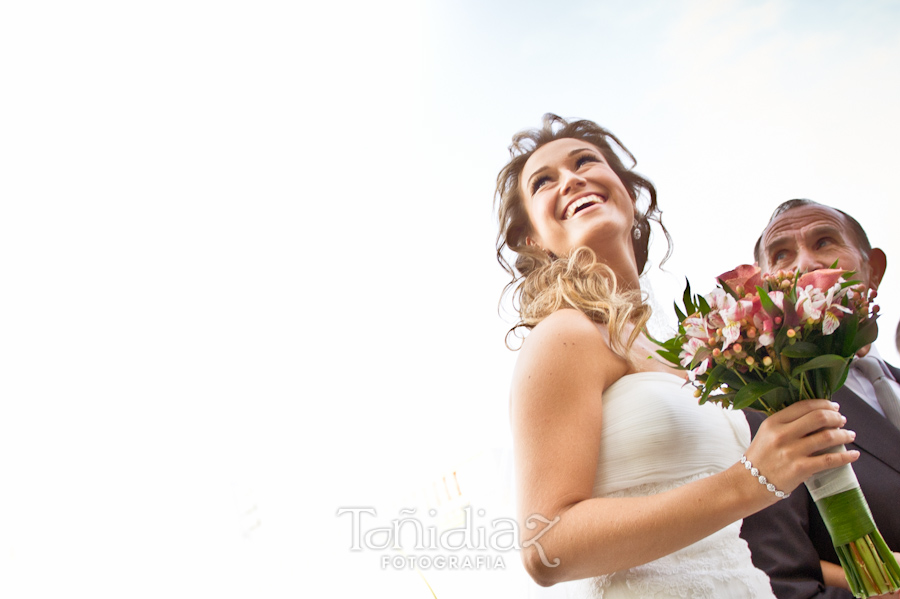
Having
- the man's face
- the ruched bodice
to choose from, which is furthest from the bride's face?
the ruched bodice

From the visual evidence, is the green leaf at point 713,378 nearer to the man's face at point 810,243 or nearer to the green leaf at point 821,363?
the green leaf at point 821,363

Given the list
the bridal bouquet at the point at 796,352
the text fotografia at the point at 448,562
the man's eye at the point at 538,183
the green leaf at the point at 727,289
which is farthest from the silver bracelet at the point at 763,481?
the man's eye at the point at 538,183

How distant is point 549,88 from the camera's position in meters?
2.45

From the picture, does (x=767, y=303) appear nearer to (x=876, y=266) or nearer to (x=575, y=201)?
(x=575, y=201)

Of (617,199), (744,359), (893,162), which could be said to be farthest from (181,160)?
(893,162)

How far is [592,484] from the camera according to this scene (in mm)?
1325

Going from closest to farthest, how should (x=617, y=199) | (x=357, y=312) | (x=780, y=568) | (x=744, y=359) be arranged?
(x=744, y=359), (x=780, y=568), (x=617, y=199), (x=357, y=312)

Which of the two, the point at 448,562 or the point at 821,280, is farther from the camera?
the point at 448,562

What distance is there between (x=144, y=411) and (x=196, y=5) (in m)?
1.57

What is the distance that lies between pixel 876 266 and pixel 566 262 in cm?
107

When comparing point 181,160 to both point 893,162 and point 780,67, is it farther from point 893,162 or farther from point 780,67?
point 893,162

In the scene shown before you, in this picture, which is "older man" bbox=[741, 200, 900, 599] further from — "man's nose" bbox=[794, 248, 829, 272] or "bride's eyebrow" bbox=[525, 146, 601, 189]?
"bride's eyebrow" bbox=[525, 146, 601, 189]

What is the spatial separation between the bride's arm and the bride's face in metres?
0.74

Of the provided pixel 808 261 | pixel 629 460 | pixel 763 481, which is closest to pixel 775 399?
pixel 763 481
